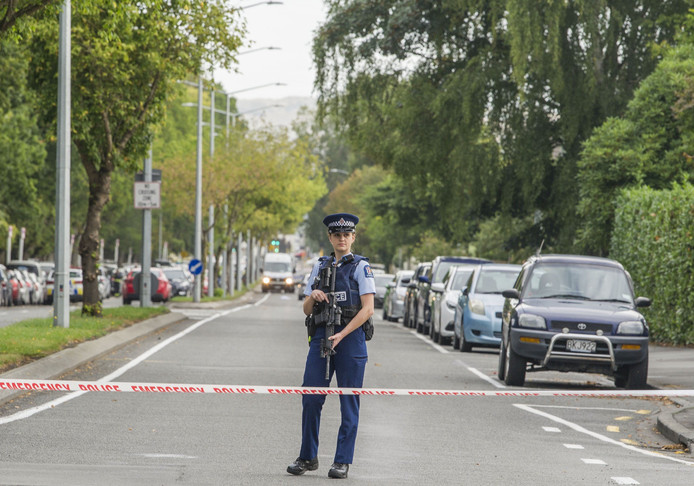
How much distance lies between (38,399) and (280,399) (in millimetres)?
2680

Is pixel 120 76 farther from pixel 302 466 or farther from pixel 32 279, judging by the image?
pixel 32 279

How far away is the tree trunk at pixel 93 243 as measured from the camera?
96.6ft

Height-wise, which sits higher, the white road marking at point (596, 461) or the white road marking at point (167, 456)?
the white road marking at point (167, 456)

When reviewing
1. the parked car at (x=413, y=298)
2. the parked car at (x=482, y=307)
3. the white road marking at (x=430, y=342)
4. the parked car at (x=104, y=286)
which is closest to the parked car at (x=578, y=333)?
the parked car at (x=482, y=307)

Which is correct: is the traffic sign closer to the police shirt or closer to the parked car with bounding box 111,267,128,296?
the police shirt

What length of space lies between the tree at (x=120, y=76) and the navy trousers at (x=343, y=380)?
62.1 ft

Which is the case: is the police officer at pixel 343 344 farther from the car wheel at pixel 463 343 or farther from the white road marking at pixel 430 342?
the white road marking at pixel 430 342

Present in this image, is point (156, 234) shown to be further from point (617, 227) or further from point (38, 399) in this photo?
point (38, 399)

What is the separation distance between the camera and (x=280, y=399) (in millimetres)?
15500

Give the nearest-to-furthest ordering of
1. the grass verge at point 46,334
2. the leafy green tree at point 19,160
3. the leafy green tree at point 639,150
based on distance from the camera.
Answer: the grass verge at point 46,334
the leafy green tree at point 639,150
the leafy green tree at point 19,160

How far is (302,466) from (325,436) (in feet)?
8.59

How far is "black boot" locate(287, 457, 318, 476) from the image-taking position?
31.0 ft

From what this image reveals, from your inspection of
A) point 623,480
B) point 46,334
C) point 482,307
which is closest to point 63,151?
point 46,334

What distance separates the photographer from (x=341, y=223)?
9438mm
